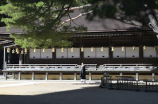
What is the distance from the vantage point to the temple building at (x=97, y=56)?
77.9 feet

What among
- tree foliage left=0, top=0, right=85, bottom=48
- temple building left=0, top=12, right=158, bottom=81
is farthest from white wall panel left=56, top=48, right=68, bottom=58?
tree foliage left=0, top=0, right=85, bottom=48

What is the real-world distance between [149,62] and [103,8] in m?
19.8

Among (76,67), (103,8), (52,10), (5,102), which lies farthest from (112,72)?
(103,8)

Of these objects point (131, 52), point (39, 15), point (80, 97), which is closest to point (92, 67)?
point (131, 52)

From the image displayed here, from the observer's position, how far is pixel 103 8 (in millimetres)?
5855

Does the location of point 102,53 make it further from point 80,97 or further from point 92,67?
point 80,97

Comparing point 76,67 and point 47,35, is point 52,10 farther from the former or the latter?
point 76,67

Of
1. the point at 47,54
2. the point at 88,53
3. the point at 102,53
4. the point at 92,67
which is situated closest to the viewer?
the point at 92,67

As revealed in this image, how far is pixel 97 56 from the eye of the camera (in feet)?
84.4

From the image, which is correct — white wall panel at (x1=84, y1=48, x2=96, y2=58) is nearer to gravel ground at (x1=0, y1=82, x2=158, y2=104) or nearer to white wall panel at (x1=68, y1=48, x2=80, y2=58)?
white wall panel at (x1=68, y1=48, x2=80, y2=58)

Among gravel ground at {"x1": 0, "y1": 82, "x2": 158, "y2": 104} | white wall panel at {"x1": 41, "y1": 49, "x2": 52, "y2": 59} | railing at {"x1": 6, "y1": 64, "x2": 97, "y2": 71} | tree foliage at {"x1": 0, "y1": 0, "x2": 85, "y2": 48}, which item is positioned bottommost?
gravel ground at {"x1": 0, "y1": 82, "x2": 158, "y2": 104}

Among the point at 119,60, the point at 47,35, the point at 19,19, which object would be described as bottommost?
the point at 119,60

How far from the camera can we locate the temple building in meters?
23.8

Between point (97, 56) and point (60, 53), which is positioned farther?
point (60, 53)
